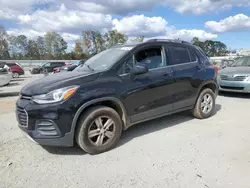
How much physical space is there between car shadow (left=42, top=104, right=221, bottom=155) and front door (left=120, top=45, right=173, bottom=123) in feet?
1.53

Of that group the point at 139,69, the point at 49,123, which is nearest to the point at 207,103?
the point at 139,69

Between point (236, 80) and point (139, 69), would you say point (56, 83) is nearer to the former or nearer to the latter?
point (139, 69)

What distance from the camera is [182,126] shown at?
4.96 m

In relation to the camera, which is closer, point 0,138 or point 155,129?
point 0,138

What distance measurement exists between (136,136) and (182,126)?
119cm

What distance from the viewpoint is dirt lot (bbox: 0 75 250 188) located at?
116 inches

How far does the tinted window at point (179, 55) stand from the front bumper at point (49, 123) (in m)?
2.57

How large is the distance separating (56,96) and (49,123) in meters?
0.43

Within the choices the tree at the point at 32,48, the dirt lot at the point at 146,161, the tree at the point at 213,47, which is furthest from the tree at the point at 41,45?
the dirt lot at the point at 146,161

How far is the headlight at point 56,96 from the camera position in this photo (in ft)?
11.0

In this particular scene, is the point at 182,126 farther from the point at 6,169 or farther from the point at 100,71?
the point at 6,169

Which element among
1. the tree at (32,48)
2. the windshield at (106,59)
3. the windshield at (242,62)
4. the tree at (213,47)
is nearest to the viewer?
the windshield at (106,59)

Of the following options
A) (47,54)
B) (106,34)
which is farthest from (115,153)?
(47,54)

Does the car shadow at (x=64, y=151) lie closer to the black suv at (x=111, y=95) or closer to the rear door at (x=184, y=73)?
the black suv at (x=111, y=95)
